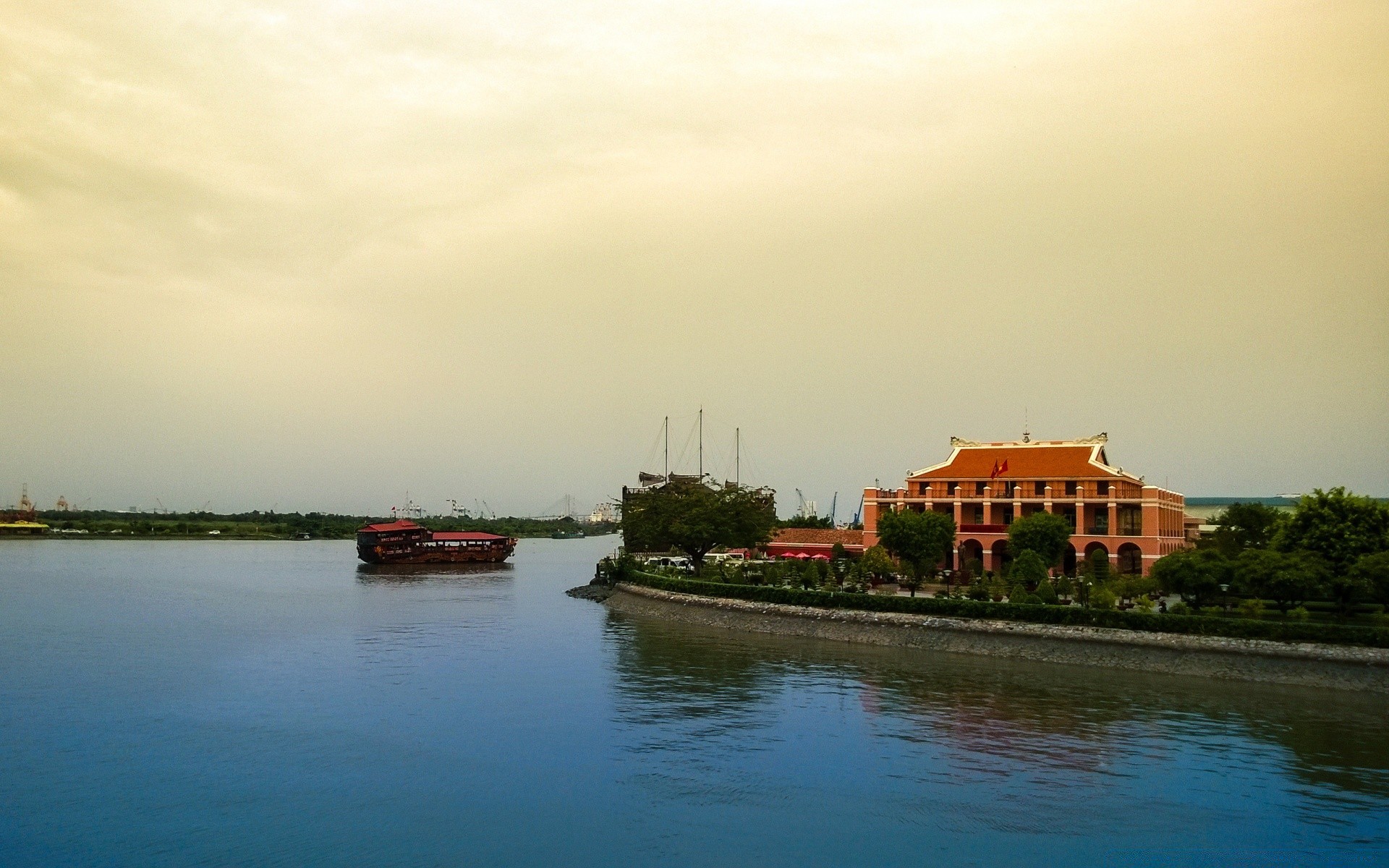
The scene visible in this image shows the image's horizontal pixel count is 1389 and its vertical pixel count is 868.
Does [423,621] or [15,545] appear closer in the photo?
[423,621]

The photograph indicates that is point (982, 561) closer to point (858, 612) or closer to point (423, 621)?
point (858, 612)

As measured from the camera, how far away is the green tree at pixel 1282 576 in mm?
39281

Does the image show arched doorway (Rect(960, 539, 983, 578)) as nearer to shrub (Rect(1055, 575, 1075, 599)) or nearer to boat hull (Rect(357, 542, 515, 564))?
shrub (Rect(1055, 575, 1075, 599))

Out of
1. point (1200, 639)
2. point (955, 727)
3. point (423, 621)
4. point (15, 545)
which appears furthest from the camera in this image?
point (15, 545)

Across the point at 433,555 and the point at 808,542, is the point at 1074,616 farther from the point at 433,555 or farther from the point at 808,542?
the point at 433,555

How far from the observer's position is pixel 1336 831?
2178 centimetres

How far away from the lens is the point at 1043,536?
57.8 metres

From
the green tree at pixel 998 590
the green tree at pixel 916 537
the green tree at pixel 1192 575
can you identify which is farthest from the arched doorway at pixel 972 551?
the green tree at pixel 1192 575

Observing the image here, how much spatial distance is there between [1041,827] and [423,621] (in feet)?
139

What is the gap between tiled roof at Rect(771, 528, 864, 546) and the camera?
262ft

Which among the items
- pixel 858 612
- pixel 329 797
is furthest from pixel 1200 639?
pixel 329 797

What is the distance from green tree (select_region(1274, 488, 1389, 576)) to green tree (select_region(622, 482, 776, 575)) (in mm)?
32724

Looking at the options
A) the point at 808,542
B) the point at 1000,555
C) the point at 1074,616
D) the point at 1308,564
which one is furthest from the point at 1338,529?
the point at 808,542

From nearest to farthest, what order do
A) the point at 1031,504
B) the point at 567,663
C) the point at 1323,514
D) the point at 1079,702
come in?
→ the point at 1079,702
the point at 567,663
the point at 1323,514
the point at 1031,504
